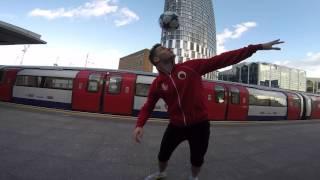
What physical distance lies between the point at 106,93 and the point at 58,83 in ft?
9.59

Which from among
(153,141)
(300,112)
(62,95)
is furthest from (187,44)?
(153,141)

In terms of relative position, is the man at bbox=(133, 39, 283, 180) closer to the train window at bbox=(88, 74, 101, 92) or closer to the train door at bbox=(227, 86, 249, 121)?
the train window at bbox=(88, 74, 101, 92)

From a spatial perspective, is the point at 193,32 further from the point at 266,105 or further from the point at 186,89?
the point at 186,89

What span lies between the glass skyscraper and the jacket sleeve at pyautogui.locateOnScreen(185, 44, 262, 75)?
90.7 m

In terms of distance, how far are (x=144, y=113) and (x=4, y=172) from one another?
7.25 ft

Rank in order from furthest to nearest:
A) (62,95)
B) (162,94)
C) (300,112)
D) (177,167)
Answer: (300,112)
(62,95)
(177,167)
(162,94)

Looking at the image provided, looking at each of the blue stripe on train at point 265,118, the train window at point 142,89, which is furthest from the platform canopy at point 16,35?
the blue stripe on train at point 265,118

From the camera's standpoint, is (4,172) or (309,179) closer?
(4,172)

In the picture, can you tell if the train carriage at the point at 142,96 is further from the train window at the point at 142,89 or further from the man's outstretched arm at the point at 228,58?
the man's outstretched arm at the point at 228,58

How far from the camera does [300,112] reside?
19359 millimetres

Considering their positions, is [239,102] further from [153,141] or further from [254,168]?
[254,168]

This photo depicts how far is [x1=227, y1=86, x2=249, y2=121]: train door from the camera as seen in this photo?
14.9m

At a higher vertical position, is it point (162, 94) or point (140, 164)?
point (162, 94)

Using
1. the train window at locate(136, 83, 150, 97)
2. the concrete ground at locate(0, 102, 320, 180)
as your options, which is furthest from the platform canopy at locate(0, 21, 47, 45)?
the concrete ground at locate(0, 102, 320, 180)
